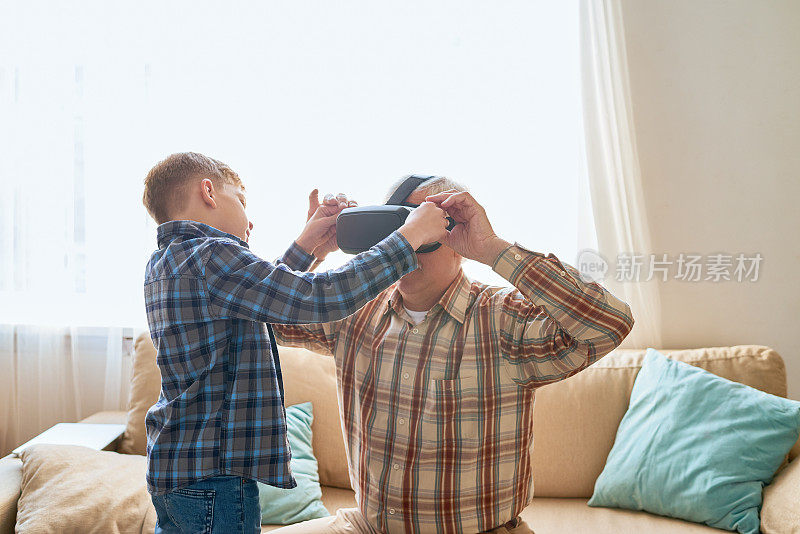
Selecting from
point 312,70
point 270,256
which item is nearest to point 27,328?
point 270,256

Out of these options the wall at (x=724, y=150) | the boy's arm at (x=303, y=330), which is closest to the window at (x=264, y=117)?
the wall at (x=724, y=150)

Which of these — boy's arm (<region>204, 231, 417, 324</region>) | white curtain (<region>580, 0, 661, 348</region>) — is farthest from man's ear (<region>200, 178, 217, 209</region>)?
white curtain (<region>580, 0, 661, 348</region>)

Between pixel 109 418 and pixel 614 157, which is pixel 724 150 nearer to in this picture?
pixel 614 157

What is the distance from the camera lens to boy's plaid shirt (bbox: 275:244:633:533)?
129 centimetres

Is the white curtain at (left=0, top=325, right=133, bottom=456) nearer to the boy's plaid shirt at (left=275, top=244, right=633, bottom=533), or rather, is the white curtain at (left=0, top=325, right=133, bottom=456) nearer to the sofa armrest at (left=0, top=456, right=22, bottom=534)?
the sofa armrest at (left=0, top=456, right=22, bottom=534)

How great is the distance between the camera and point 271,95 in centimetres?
275

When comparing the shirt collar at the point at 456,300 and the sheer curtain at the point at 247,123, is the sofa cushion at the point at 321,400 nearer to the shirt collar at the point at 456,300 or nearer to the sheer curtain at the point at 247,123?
the sheer curtain at the point at 247,123

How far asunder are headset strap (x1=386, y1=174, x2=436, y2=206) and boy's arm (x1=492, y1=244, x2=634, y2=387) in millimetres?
232

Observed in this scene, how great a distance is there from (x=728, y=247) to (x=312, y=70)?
5.58 ft

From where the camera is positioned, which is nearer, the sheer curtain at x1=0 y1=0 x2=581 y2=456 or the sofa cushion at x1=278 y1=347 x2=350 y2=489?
the sofa cushion at x1=278 y1=347 x2=350 y2=489

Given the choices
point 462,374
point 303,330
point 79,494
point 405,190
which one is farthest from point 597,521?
point 79,494

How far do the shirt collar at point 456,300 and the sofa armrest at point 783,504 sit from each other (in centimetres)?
109

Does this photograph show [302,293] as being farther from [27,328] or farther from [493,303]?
[27,328]

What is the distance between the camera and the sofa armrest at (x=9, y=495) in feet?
6.13
